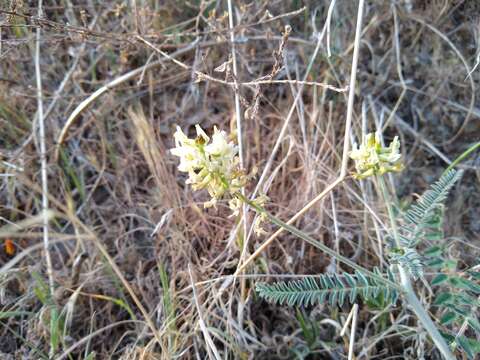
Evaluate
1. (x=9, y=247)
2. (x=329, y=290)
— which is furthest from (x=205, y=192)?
(x=329, y=290)

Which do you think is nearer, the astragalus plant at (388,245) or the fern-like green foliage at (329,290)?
the astragalus plant at (388,245)

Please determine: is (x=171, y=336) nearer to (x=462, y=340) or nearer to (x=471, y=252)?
(x=462, y=340)

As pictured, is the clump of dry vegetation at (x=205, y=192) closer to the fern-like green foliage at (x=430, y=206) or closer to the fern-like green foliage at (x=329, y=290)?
the fern-like green foliage at (x=430, y=206)

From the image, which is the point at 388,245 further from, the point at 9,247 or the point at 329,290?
the point at 9,247

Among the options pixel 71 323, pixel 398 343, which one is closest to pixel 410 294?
pixel 398 343

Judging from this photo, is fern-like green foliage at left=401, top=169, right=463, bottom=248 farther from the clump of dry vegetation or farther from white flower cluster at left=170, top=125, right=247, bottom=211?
white flower cluster at left=170, top=125, right=247, bottom=211

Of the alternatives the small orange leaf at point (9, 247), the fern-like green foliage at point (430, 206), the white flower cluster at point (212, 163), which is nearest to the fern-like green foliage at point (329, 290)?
the fern-like green foliage at point (430, 206)

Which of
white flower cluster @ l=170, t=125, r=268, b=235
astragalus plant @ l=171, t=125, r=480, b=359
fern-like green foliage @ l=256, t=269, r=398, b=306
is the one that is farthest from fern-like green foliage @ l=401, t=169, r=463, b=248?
white flower cluster @ l=170, t=125, r=268, b=235
